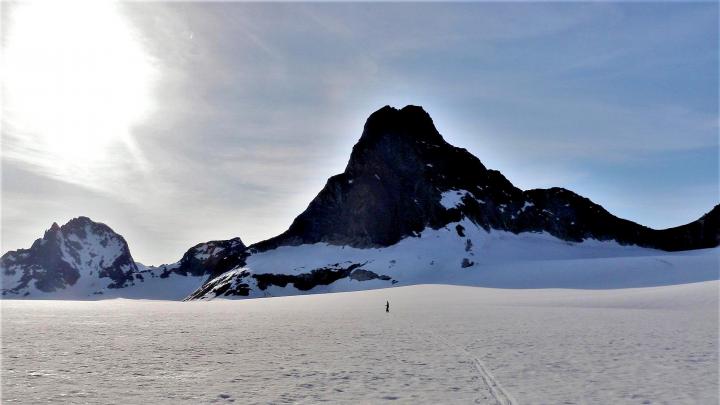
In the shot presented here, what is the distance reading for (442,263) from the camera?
14062cm

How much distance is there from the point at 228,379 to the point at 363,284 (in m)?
123

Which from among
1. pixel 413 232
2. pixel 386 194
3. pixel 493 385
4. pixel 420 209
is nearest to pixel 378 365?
pixel 493 385

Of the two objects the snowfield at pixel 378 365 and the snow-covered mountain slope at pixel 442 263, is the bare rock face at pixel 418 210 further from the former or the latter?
the snowfield at pixel 378 365

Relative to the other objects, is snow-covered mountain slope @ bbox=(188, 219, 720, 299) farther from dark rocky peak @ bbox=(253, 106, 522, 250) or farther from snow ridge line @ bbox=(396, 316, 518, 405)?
snow ridge line @ bbox=(396, 316, 518, 405)

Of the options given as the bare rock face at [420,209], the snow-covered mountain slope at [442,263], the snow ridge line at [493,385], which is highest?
the bare rock face at [420,209]

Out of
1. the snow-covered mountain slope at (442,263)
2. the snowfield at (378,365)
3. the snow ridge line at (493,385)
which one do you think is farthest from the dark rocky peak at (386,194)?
the snow ridge line at (493,385)

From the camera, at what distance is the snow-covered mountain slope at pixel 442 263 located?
95375mm

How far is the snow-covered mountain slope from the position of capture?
95.4 metres

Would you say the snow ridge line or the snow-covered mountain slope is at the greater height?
the snow-covered mountain slope

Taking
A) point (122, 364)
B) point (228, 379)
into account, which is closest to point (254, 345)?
point (122, 364)

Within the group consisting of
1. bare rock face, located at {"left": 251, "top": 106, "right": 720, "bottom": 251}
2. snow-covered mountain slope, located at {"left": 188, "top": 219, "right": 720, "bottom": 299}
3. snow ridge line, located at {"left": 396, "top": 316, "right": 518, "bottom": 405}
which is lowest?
snow ridge line, located at {"left": 396, "top": 316, "right": 518, "bottom": 405}

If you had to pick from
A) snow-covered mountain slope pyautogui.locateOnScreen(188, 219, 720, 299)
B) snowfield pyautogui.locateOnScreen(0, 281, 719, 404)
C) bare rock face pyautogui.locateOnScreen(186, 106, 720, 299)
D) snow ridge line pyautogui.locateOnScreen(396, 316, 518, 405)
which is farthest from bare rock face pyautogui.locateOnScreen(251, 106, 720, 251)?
snow ridge line pyautogui.locateOnScreen(396, 316, 518, 405)

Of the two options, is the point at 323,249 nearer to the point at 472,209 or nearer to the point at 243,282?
the point at 243,282

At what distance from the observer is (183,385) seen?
14.6 m
